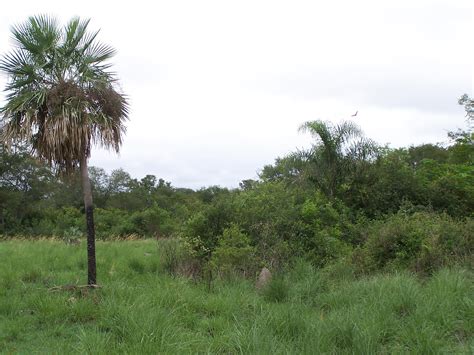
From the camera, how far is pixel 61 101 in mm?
8680

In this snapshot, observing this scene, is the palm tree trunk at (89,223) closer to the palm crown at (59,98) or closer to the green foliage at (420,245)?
the palm crown at (59,98)

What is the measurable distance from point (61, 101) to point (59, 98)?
66mm

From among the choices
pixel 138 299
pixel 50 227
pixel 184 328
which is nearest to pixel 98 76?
pixel 138 299

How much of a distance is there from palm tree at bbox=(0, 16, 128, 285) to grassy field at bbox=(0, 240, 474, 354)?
1.91m

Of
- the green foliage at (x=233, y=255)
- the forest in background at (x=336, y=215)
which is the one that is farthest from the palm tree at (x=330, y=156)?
the green foliage at (x=233, y=255)

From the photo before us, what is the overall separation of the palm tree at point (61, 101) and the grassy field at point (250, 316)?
1913mm

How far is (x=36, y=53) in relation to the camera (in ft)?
28.9

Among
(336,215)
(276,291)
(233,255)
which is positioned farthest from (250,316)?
(336,215)

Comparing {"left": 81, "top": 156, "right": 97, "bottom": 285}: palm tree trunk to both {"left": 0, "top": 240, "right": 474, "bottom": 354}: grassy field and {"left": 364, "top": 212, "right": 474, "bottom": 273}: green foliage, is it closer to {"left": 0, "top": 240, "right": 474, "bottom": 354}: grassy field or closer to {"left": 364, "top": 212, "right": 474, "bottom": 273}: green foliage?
{"left": 0, "top": 240, "right": 474, "bottom": 354}: grassy field

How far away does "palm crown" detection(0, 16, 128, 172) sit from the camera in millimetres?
8594

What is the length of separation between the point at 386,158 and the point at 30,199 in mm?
35075

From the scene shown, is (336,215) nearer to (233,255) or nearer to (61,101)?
(233,255)

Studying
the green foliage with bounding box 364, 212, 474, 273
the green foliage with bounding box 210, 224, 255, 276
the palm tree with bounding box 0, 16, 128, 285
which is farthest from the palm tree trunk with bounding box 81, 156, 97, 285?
the green foliage with bounding box 364, 212, 474, 273

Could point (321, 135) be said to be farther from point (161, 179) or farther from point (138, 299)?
point (161, 179)
